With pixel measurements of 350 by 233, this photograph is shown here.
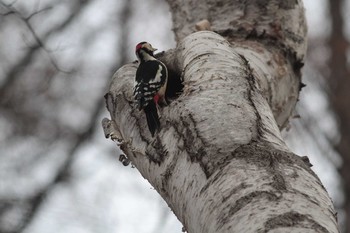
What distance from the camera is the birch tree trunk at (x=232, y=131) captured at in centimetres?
210

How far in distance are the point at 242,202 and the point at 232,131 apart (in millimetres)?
550

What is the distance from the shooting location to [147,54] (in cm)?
455

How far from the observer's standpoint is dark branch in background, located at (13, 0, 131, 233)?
20.6 ft

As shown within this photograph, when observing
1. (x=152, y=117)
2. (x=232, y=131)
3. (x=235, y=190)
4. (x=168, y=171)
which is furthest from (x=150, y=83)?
(x=235, y=190)

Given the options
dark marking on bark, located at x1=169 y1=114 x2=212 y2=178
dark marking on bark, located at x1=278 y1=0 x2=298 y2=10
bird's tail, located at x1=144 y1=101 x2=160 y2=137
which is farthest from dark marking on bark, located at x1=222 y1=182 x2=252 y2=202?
dark marking on bark, located at x1=278 y1=0 x2=298 y2=10

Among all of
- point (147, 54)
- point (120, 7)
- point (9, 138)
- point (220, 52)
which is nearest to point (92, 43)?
point (120, 7)

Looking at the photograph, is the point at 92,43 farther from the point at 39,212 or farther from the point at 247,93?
the point at 247,93

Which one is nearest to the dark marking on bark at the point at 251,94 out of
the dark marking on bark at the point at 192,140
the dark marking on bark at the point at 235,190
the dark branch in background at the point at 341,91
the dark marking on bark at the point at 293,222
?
the dark marking on bark at the point at 192,140

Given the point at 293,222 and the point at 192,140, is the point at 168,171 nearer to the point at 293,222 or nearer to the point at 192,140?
the point at 192,140

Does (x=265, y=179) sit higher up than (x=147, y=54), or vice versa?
(x=147, y=54)

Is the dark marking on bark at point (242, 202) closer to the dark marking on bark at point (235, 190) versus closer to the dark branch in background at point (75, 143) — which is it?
the dark marking on bark at point (235, 190)

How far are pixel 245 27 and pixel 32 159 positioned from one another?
3606 mm

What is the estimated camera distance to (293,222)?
1907 millimetres

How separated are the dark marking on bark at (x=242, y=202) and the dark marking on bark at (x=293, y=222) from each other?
0.13 m
